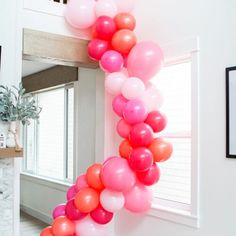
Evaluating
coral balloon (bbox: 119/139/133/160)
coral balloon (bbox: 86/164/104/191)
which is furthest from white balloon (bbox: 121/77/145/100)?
coral balloon (bbox: 86/164/104/191)

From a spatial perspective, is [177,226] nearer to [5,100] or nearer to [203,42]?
[203,42]

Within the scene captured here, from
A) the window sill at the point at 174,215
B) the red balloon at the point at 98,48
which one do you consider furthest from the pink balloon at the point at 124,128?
the window sill at the point at 174,215

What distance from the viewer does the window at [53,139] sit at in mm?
5477

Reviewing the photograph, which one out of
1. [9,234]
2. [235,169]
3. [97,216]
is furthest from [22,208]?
[235,169]

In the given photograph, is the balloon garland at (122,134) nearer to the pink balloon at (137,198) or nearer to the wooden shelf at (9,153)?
the pink balloon at (137,198)

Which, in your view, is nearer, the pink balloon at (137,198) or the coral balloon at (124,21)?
the pink balloon at (137,198)

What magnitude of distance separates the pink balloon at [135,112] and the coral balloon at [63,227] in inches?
41.3

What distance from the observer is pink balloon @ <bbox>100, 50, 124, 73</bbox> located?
10.2ft

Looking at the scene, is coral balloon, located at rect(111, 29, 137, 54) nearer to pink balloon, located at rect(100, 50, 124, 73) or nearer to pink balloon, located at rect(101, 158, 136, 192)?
pink balloon, located at rect(100, 50, 124, 73)

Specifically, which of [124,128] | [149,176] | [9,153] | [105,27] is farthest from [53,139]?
[149,176]

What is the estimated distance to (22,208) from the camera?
22.1 feet

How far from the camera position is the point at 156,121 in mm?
2957

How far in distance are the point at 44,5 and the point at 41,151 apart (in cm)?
349

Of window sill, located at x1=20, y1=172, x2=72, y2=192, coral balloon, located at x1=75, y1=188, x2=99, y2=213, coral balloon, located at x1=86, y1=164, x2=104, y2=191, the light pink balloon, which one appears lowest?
window sill, located at x1=20, y1=172, x2=72, y2=192
